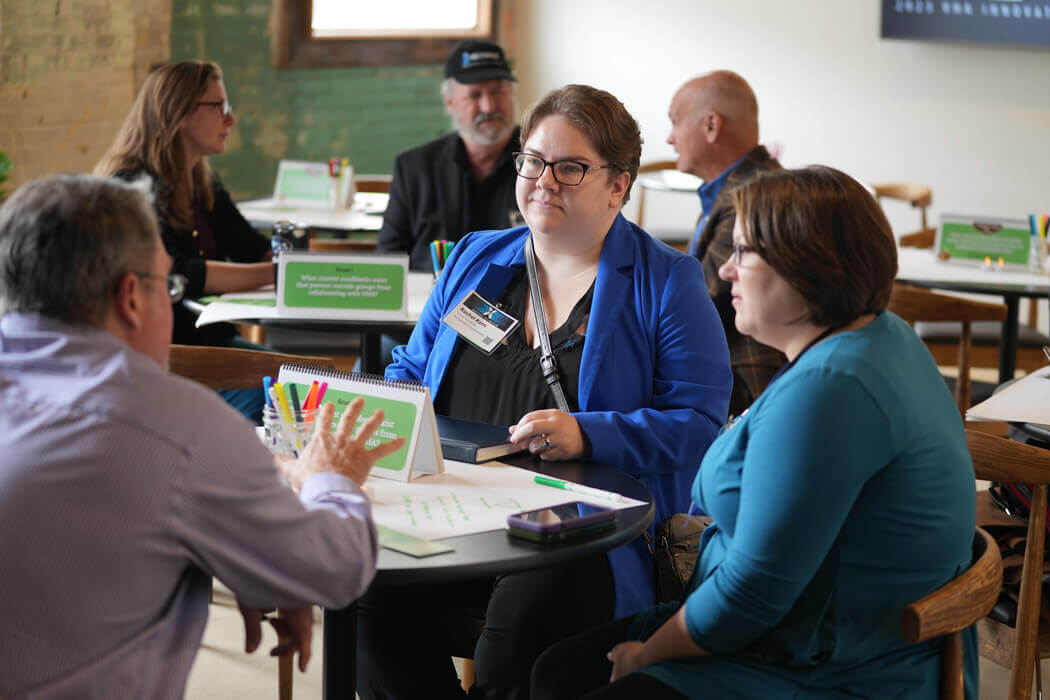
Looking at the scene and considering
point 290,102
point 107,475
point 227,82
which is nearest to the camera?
point 107,475

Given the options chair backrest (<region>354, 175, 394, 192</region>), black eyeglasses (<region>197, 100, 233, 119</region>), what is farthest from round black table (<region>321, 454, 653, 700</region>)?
chair backrest (<region>354, 175, 394, 192</region>)

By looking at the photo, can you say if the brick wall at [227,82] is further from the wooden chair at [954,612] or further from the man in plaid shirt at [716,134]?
the wooden chair at [954,612]

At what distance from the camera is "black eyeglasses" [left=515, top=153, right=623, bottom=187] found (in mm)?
2387

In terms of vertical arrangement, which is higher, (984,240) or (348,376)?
(984,240)

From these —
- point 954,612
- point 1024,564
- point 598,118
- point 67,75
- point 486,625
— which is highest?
point 67,75

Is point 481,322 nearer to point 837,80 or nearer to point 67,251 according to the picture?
point 67,251

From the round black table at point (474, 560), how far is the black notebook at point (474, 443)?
11 cm

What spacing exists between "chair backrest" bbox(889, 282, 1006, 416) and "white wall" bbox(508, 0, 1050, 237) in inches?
103

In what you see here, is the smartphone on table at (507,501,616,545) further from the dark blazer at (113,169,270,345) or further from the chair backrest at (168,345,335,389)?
the dark blazer at (113,169,270,345)

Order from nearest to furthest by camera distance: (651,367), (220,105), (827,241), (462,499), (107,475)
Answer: (107,475)
(827,241)
(462,499)
(651,367)
(220,105)

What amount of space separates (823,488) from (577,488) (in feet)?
1.71

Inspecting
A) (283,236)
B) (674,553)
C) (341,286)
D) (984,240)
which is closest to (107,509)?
(674,553)

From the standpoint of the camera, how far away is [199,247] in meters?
3.84

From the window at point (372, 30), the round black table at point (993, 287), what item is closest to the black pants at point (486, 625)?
the round black table at point (993, 287)
